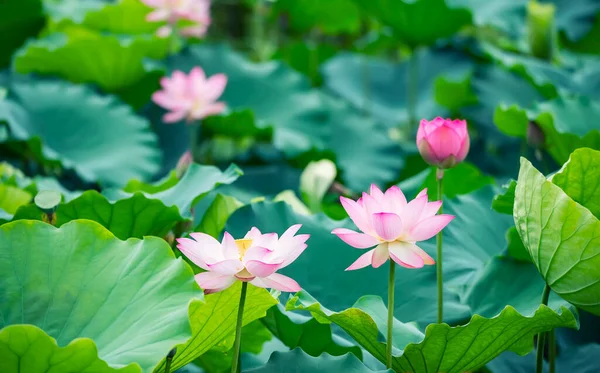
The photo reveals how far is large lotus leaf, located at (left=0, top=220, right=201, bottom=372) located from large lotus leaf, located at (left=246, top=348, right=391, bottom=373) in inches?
5.8

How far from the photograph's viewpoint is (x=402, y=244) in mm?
748

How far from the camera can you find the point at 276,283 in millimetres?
738

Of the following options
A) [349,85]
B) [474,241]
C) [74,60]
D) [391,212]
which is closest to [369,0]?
[349,85]

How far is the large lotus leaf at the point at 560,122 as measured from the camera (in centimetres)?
123

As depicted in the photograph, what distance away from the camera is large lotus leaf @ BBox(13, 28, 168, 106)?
1.78m

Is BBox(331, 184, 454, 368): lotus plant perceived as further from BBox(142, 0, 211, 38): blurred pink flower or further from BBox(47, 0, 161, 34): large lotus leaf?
BBox(47, 0, 161, 34): large lotus leaf

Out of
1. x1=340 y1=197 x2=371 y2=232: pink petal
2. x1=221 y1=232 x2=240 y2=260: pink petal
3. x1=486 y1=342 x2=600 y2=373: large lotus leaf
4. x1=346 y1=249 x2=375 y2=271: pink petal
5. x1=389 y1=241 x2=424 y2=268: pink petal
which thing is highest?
x1=340 y1=197 x2=371 y2=232: pink petal

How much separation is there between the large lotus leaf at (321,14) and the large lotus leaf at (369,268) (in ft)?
4.69

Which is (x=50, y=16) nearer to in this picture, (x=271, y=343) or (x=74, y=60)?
(x=74, y=60)

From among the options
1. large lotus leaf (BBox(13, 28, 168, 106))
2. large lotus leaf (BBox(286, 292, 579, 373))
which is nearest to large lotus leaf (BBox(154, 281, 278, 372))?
large lotus leaf (BBox(286, 292, 579, 373))

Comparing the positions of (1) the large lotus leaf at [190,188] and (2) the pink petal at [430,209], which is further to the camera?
(1) the large lotus leaf at [190,188]

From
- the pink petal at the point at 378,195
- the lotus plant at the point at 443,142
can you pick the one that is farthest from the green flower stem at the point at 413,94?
the pink petal at the point at 378,195

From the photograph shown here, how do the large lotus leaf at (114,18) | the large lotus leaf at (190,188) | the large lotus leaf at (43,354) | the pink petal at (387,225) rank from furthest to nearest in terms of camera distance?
1. the large lotus leaf at (114,18)
2. the large lotus leaf at (190,188)
3. the pink petal at (387,225)
4. the large lotus leaf at (43,354)

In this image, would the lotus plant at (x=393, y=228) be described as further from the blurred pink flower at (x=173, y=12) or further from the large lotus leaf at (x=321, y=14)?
the large lotus leaf at (x=321, y=14)
